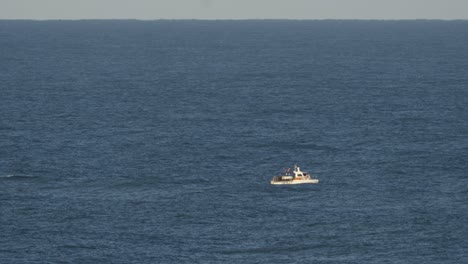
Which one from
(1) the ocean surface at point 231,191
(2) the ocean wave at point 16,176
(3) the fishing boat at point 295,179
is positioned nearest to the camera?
(1) the ocean surface at point 231,191

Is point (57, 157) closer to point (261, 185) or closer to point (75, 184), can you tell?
point (75, 184)

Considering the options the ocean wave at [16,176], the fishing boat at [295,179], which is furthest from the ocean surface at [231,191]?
the fishing boat at [295,179]

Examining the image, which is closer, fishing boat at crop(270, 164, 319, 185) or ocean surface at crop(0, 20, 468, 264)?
ocean surface at crop(0, 20, 468, 264)

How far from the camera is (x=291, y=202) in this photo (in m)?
130

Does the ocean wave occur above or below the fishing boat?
above

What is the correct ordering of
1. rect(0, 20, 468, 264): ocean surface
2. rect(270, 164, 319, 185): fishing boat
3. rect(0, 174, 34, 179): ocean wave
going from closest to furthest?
rect(0, 20, 468, 264): ocean surface
rect(270, 164, 319, 185): fishing boat
rect(0, 174, 34, 179): ocean wave

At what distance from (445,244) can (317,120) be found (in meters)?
81.8

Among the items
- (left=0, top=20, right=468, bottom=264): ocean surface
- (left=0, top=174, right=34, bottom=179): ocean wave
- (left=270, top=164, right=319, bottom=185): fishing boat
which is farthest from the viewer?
(left=0, top=174, right=34, bottom=179): ocean wave

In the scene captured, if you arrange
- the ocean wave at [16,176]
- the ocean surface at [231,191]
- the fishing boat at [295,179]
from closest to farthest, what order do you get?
the ocean surface at [231,191] → the fishing boat at [295,179] → the ocean wave at [16,176]

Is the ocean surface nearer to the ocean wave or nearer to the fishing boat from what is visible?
the ocean wave

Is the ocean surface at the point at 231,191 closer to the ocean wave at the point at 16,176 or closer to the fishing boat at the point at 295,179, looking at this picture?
the ocean wave at the point at 16,176

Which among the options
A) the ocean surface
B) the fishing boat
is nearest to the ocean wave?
the ocean surface

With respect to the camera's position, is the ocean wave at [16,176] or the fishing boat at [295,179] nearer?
the fishing boat at [295,179]

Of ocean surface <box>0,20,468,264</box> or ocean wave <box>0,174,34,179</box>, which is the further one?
ocean wave <box>0,174,34,179</box>
